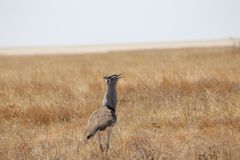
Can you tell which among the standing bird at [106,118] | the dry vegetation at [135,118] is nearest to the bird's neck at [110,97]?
the standing bird at [106,118]

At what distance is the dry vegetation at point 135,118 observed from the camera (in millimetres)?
7969

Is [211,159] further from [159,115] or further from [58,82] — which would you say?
[58,82]

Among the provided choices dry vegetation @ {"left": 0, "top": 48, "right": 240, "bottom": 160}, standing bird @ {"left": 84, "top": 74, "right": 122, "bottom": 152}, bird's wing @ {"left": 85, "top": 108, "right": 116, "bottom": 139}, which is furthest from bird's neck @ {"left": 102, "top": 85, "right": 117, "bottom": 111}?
dry vegetation @ {"left": 0, "top": 48, "right": 240, "bottom": 160}

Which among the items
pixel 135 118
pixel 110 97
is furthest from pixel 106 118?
pixel 135 118

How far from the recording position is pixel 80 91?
14.9m

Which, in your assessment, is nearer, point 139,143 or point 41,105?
point 139,143

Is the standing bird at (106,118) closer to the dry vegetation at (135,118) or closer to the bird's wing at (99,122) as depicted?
the bird's wing at (99,122)

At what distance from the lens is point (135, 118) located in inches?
423

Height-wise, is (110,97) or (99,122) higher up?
(110,97)

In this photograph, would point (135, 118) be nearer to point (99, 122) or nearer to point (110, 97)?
point (110, 97)

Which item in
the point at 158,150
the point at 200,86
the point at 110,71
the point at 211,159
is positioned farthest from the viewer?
the point at 110,71

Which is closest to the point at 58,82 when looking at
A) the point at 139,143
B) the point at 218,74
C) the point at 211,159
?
the point at 218,74

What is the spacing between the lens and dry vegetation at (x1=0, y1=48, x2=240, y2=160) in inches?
314

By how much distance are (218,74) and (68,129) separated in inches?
304
